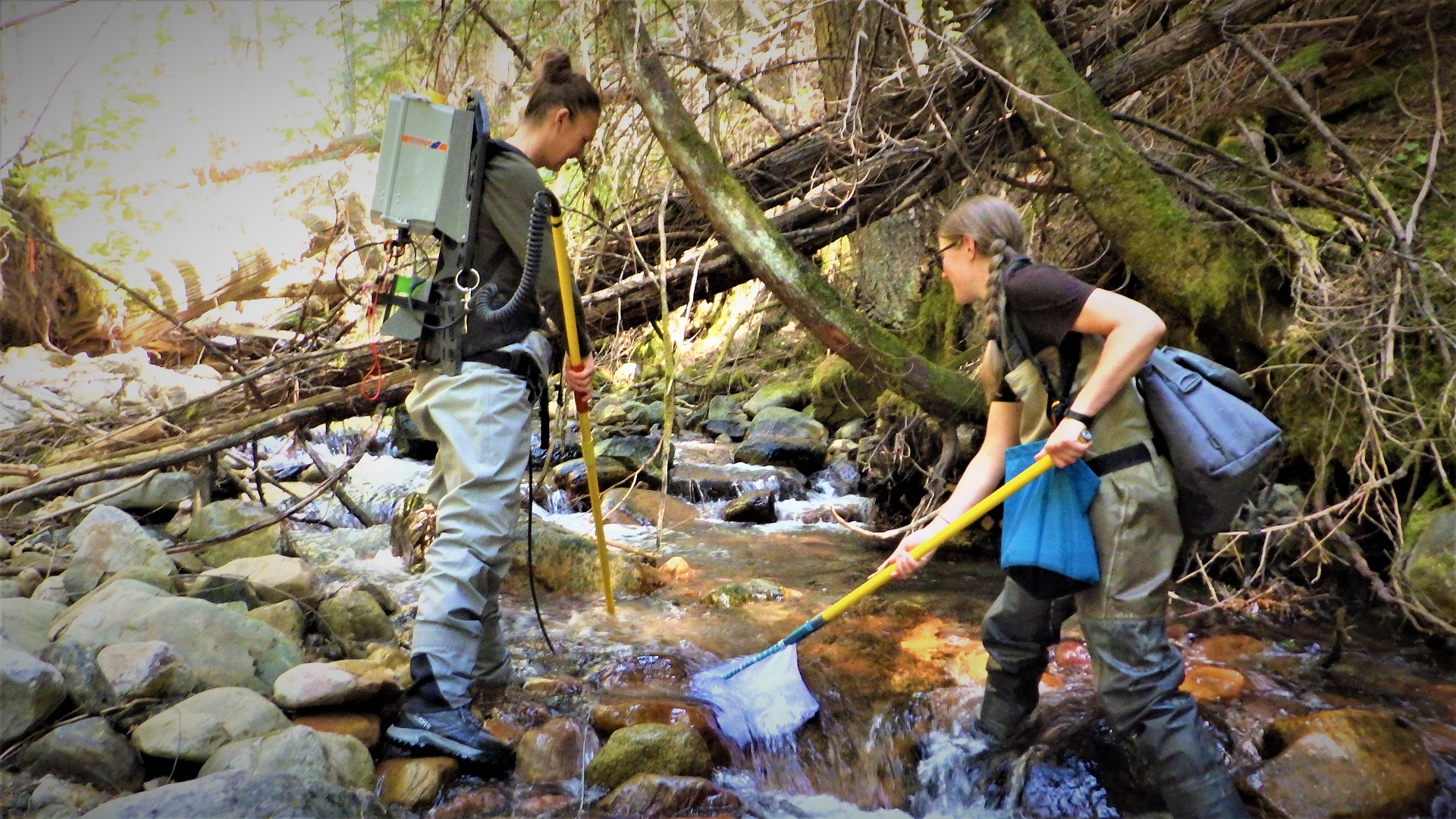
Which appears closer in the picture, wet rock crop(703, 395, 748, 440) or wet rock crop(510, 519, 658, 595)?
wet rock crop(510, 519, 658, 595)

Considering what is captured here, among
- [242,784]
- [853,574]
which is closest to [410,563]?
[853,574]

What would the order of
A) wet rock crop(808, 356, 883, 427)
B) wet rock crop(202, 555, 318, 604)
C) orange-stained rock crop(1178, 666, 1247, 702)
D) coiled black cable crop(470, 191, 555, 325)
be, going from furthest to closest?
wet rock crop(808, 356, 883, 427)
wet rock crop(202, 555, 318, 604)
orange-stained rock crop(1178, 666, 1247, 702)
coiled black cable crop(470, 191, 555, 325)

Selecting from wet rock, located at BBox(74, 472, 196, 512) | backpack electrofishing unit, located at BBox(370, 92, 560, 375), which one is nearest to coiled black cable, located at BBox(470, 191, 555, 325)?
backpack electrofishing unit, located at BBox(370, 92, 560, 375)

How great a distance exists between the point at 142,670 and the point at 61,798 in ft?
1.76

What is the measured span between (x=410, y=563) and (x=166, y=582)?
193 cm

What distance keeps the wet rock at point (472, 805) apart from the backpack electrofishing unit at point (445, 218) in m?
1.30

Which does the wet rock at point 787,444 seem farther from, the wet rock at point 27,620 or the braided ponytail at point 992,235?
the wet rock at point 27,620

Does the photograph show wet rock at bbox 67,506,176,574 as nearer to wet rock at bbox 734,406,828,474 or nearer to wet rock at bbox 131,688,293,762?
wet rock at bbox 131,688,293,762

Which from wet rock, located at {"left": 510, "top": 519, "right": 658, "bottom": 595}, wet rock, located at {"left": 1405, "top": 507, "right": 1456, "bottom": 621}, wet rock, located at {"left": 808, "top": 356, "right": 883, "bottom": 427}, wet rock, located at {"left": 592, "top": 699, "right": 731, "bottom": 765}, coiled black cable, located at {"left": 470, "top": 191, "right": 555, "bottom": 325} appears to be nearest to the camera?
coiled black cable, located at {"left": 470, "top": 191, "right": 555, "bottom": 325}

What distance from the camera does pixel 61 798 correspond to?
2.16 m

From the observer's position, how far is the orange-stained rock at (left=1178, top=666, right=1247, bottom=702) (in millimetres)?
3428

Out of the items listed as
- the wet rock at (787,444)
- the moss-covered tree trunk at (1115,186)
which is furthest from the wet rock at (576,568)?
the wet rock at (787,444)

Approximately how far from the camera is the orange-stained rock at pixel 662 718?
3.12 metres

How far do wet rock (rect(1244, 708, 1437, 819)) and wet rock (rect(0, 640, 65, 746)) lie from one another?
355 centimetres
